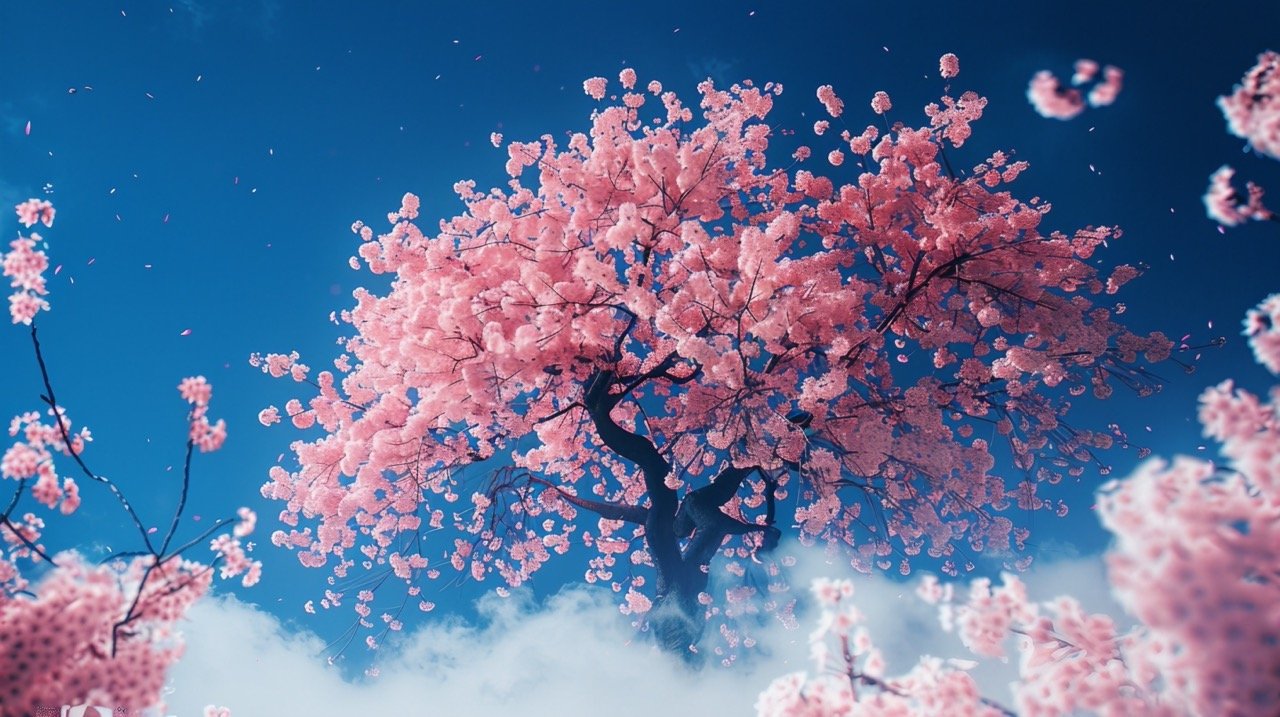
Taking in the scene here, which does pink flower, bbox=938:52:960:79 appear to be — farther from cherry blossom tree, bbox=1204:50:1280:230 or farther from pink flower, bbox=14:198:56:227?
pink flower, bbox=14:198:56:227

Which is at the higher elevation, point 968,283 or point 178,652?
point 968,283

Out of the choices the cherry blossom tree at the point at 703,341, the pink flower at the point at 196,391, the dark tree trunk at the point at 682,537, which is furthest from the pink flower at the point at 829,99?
the pink flower at the point at 196,391

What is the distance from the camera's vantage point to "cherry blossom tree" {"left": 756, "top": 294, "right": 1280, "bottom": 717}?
2.01 metres

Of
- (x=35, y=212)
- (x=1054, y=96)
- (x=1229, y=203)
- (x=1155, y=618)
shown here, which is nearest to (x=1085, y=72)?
(x=1054, y=96)

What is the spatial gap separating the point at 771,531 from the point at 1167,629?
284 inches

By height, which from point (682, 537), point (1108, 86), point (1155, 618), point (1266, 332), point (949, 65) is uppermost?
point (949, 65)

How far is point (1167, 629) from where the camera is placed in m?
2.09

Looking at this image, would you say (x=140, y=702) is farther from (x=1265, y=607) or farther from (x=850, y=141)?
(x=850, y=141)

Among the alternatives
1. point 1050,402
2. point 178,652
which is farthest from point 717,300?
point 1050,402

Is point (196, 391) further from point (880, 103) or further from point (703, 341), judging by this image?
point (880, 103)

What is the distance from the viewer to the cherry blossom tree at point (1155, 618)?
201 centimetres

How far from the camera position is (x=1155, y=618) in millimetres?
2086

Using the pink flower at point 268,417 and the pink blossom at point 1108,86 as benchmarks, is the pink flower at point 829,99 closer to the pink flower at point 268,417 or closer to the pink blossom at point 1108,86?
the pink blossom at point 1108,86

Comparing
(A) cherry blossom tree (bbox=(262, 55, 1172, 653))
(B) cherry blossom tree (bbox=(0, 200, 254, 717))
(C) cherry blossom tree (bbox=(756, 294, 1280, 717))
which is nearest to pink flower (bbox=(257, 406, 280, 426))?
(A) cherry blossom tree (bbox=(262, 55, 1172, 653))
